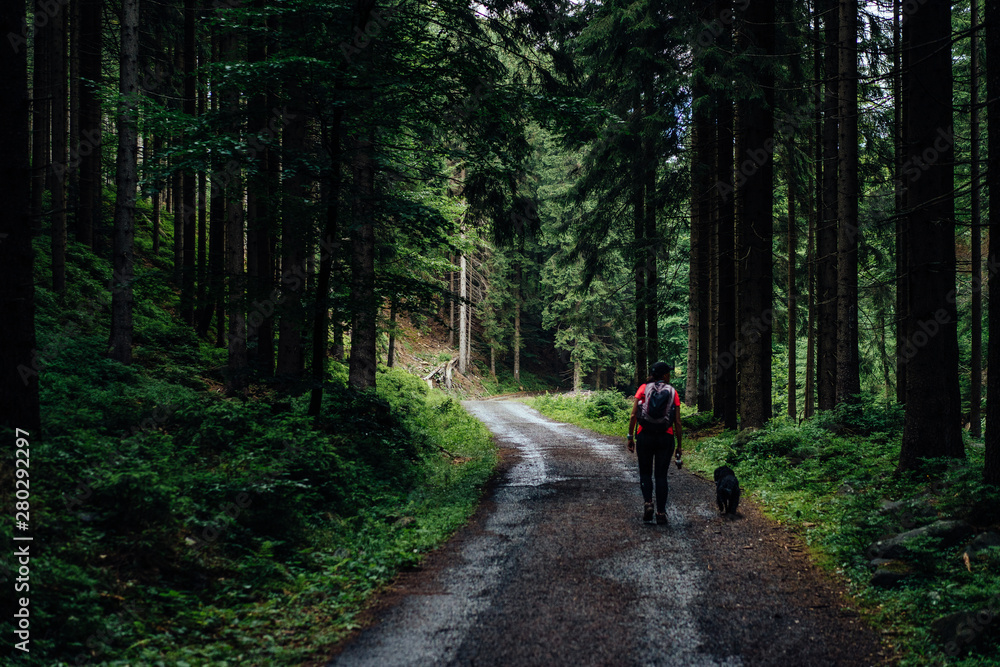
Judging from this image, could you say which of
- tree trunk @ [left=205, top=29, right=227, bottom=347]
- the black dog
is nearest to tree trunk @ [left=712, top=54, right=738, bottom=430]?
the black dog

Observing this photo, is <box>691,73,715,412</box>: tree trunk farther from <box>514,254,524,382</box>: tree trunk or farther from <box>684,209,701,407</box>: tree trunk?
<box>514,254,524,382</box>: tree trunk

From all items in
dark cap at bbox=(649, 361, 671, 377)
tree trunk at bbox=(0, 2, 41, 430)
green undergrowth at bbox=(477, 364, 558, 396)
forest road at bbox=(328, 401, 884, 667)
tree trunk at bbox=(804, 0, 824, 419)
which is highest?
tree trunk at bbox=(804, 0, 824, 419)

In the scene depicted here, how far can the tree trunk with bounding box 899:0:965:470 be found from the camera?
7527 millimetres

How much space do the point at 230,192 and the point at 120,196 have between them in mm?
2338

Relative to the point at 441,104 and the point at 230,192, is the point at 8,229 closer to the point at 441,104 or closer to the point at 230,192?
the point at 230,192

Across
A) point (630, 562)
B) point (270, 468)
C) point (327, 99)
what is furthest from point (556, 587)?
point (327, 99)

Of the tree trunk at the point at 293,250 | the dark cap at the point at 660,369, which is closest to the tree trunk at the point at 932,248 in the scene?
the dark cap at the point at 660,369

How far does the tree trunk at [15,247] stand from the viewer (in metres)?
6.13

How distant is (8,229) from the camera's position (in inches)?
242

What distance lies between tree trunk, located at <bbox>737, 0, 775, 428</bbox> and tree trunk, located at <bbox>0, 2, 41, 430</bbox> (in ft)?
39.0

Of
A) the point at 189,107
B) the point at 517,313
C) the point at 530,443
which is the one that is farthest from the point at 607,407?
the point at 517,313

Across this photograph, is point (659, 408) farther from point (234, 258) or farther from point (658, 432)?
point (234, 258)

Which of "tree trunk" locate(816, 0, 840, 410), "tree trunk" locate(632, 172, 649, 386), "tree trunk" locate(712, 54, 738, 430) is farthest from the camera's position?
"tree trunk" locate(632, 172, 649, 386)

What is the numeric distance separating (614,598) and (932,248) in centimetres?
645
